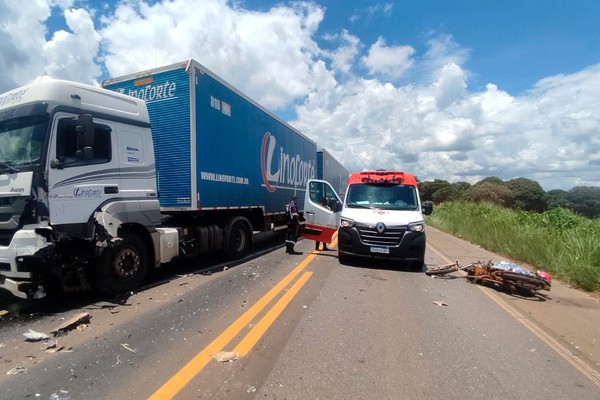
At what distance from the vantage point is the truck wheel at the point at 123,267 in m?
5.57

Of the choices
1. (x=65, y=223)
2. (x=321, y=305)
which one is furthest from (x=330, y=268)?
(x=65, y=223)

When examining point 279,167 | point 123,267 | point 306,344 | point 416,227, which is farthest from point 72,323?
point 279,167

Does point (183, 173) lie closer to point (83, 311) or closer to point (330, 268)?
point (83, 311)

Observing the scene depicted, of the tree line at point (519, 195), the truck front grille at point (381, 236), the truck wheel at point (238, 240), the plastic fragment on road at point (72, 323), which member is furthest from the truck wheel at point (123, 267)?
the tree line at point (519, 195)

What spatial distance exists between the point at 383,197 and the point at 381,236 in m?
1.45

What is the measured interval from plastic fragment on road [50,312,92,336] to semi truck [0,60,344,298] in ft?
2.49

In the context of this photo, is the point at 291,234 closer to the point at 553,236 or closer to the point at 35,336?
the point at 35,336

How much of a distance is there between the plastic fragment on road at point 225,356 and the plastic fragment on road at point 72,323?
77.3 inches

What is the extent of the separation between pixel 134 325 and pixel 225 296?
1557 mm

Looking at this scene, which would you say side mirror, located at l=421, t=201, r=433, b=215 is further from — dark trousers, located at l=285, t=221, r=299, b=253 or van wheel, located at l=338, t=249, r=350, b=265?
dark trousers, located at l=285, t=221, r=299, b=253

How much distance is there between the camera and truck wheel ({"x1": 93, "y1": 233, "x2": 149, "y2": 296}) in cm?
557

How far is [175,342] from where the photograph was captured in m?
4.04

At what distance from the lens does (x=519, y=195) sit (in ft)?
170

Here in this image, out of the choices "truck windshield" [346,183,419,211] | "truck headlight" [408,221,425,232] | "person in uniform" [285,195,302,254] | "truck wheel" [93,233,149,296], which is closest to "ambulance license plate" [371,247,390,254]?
"truck headlight" [408,221,425,232]
